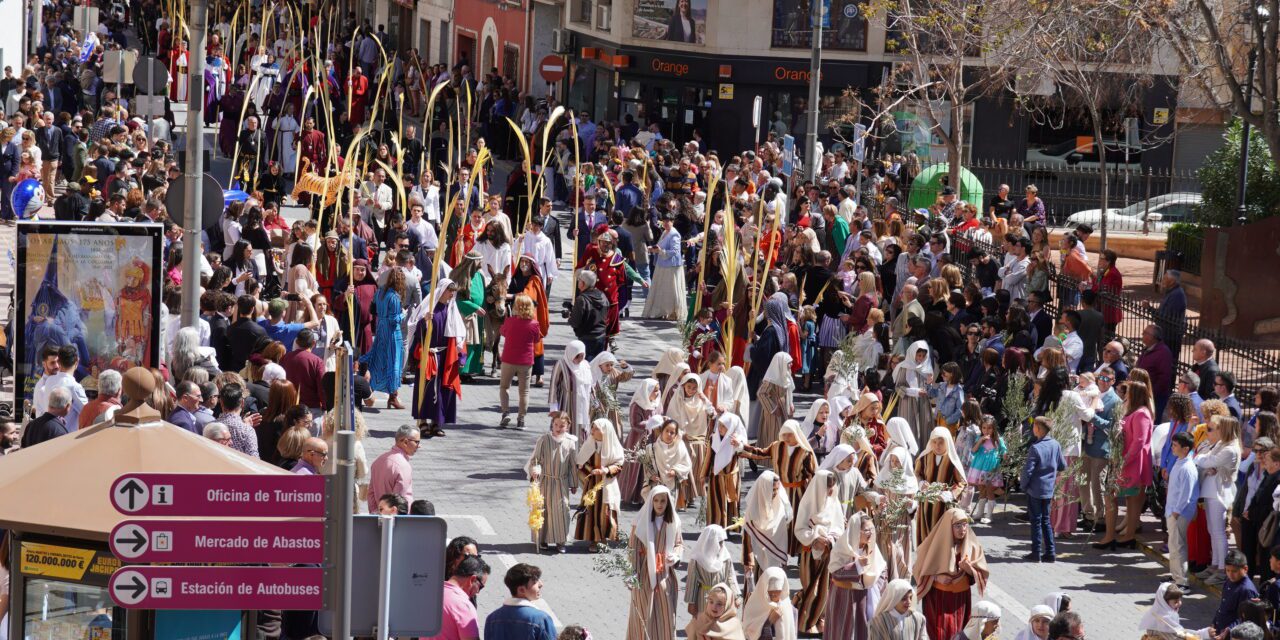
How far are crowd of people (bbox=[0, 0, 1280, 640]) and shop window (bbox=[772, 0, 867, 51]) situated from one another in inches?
508

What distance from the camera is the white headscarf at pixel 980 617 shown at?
1101 centimetres

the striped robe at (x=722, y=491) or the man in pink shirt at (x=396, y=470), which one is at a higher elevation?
the man in pink shirt at (x=396, y=470)

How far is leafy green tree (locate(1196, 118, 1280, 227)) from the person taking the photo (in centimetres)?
2648

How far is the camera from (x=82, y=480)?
766cm

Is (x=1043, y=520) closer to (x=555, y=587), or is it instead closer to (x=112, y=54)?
(x=555, y=587)

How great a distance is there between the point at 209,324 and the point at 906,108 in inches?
895

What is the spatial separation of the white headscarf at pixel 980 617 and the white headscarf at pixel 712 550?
155cm

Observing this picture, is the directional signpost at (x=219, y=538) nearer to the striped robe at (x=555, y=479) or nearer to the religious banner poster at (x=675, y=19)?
the striped robe at (x=555, y=479)

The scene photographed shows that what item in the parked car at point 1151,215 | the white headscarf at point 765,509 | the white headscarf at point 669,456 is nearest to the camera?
the white headscarf at point 765,509

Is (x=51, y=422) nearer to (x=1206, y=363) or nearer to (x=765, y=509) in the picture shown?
(x=765, y=509)

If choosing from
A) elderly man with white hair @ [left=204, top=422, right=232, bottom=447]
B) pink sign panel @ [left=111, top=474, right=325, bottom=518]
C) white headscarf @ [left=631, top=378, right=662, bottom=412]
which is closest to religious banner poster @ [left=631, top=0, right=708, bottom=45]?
white headscarf @ [left=631, top=378, right=662, bottom=412]

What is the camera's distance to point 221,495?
21.8 feet

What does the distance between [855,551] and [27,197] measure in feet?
49.3

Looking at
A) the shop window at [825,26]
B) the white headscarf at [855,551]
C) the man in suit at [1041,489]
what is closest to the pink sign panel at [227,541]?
the white headscarf at [855,551]
